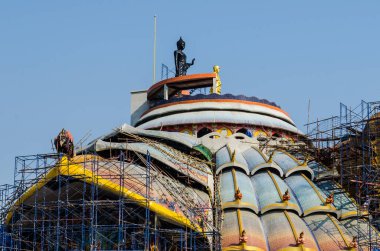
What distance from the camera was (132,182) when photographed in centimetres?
5228

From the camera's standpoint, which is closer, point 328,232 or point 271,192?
point 328,232

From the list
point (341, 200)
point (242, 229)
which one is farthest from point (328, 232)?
point (242, 229)

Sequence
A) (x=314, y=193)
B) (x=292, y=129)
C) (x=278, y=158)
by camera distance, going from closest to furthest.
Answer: (x=314, y=193), (x=278, y=158), (x=292, y=129)

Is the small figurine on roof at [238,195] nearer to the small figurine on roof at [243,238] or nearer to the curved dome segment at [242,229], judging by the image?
the curved dome segment at [242,229]

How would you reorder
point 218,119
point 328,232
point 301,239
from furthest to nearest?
point 218,119 < point 328,232 < point 301,239

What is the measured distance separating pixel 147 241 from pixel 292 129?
19.3 m

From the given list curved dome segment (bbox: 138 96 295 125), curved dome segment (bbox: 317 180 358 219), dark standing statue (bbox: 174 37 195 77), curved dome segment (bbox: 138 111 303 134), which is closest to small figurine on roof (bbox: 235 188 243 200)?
curved dome segment (bbox: 317 180 358 219)

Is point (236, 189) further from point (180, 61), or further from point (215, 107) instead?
point (180, 61)

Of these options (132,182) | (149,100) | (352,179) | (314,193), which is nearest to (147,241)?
(132,182)

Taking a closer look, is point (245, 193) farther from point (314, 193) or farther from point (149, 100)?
point (149, 100)

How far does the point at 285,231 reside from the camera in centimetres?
5438

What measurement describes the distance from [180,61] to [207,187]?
17867 mm

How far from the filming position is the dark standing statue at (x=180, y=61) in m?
71.8

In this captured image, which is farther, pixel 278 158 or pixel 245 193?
pixel 278 158
